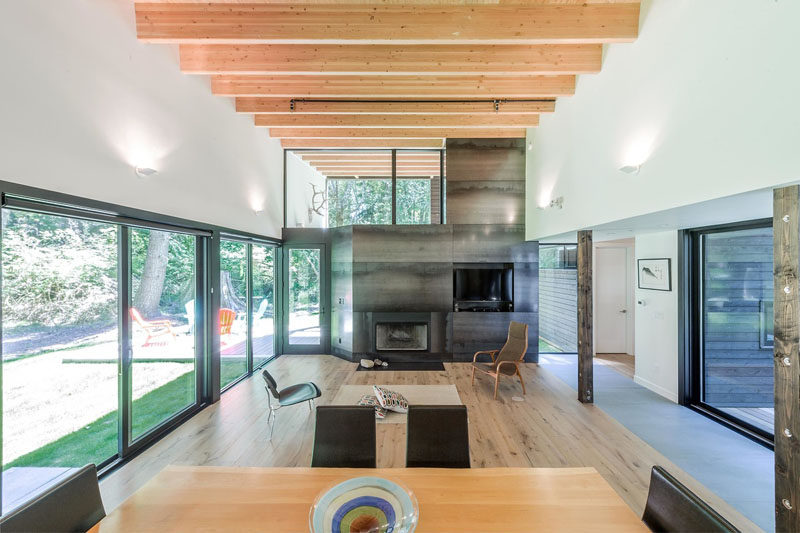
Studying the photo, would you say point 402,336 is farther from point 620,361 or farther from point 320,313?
point 620,361

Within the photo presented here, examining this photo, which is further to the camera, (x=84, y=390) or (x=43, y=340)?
(x=84, y=390)

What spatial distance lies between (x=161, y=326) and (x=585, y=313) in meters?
5.05

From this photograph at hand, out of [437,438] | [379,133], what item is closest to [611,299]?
[379,133]

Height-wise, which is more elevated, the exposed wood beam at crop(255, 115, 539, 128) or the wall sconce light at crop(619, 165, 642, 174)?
the exposed wood beam at crop(255, 115, 539, 128)

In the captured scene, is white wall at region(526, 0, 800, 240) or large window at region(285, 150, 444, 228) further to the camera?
large window at region(285, 150, 444, 228)

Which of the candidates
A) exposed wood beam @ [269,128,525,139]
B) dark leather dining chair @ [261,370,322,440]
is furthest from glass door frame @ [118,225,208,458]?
exposed wood beam @ [269,128,525,139]

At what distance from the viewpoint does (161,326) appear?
3.30 meters

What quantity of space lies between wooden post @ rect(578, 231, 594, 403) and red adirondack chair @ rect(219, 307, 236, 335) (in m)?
4.85

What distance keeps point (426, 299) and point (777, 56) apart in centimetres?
470

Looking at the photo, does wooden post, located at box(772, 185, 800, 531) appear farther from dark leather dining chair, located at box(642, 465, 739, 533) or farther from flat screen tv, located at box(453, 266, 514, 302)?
flat screen tv, located at box(453, 266, 514, 302)

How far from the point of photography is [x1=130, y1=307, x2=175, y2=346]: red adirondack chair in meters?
2.96

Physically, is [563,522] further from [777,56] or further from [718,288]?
[718,288]

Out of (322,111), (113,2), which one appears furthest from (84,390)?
(322,111)

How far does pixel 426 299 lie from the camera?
229 inches
